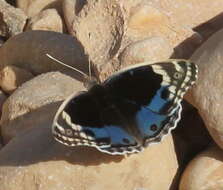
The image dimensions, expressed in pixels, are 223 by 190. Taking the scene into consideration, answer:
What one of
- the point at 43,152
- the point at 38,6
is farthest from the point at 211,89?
the point at 38,6

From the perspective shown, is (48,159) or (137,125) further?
(48,159)

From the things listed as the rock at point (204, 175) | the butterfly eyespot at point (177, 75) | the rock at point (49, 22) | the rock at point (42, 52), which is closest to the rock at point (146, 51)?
the butterfly eyespot at point (177, 75)

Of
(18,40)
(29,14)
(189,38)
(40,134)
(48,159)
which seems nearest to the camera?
(48,159)

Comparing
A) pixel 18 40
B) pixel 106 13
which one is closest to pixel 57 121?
pixel 106 13

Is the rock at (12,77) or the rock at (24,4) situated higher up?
the rock at (12,77)

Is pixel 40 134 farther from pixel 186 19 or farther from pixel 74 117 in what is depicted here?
pixel 186 19

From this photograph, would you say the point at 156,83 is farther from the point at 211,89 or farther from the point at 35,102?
the point at 35,102

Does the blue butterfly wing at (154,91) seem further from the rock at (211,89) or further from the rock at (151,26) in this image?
the rock at (151,26)
